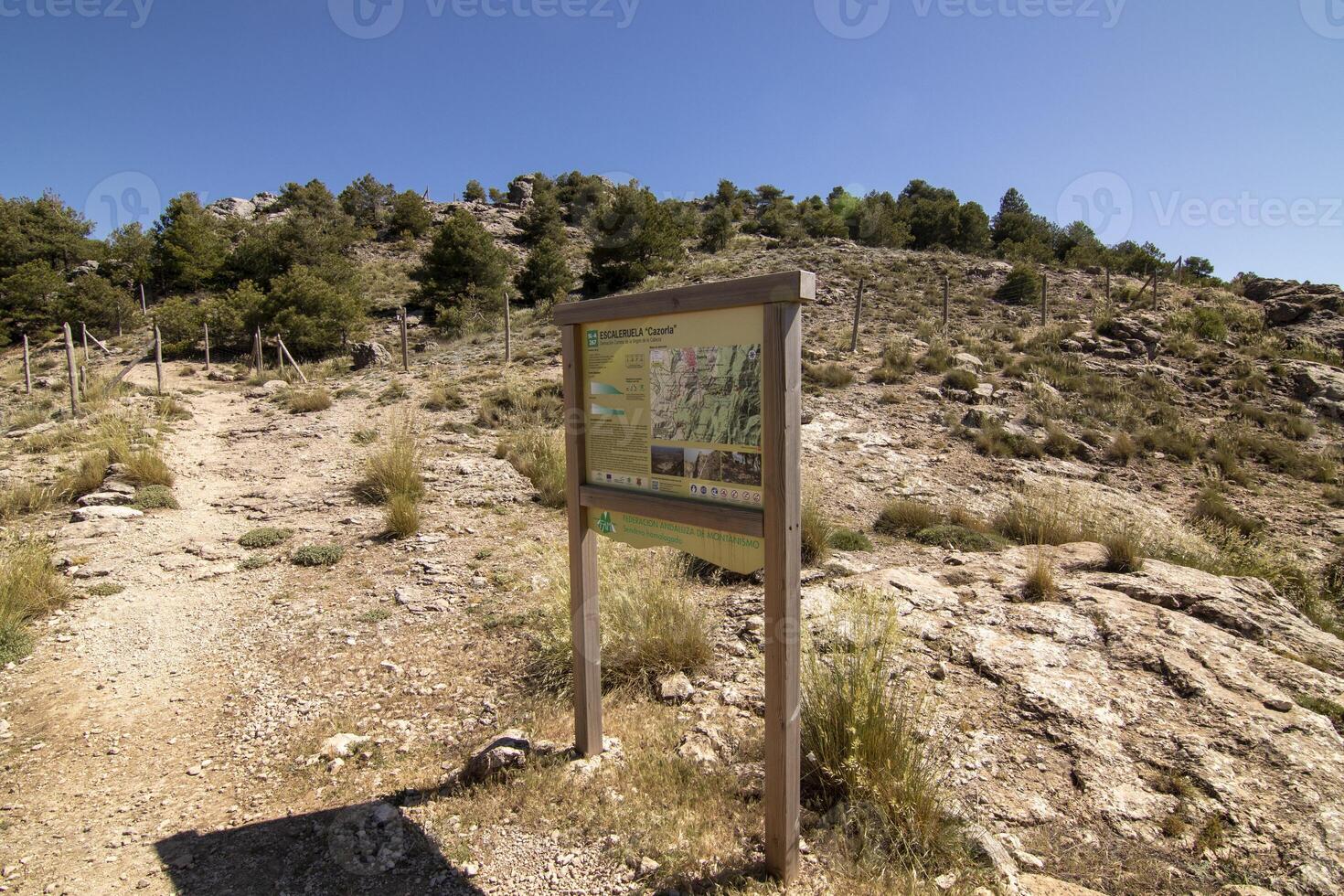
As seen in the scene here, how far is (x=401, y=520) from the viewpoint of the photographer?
6805mm

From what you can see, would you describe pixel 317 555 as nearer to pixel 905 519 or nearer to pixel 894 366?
pixel 905 519

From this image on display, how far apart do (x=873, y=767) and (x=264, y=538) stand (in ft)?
21.3

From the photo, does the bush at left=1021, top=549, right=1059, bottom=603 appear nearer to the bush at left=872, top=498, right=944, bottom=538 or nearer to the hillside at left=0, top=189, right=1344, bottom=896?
the hillside at left=0, top=189, right=1344, bottom=896

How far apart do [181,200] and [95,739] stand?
46.8m

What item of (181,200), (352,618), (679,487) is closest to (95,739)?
(352,618)

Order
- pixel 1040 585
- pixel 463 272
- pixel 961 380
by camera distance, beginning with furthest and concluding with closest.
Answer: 1. pixel 463 272
2. pixel 961 380
3. pixel 1040 585

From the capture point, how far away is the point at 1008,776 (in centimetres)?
326

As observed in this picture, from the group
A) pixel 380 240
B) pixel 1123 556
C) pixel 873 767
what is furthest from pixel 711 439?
pixel 380 240

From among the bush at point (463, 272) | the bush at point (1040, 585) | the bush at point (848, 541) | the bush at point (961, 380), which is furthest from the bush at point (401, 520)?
the bush at point (463, 272)

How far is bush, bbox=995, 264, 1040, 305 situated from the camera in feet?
79.3

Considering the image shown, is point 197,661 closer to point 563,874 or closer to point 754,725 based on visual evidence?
point 563,874

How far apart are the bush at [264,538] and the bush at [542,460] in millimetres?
2783

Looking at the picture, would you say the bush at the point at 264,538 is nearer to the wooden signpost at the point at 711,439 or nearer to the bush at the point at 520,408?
the bush at the point at 520,408

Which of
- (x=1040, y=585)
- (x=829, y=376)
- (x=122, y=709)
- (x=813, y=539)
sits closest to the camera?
(x=122, y=709)
